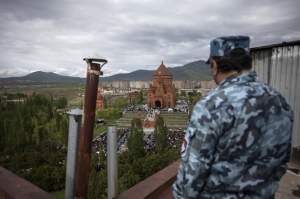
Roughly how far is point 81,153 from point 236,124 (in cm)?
145

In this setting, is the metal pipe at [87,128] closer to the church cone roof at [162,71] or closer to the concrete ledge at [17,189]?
the concrete ledge at [17,189]

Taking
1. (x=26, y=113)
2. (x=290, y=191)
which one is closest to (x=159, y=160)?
Result: (x=290, y=191)

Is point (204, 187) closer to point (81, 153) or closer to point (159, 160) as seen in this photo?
point (81, 153)

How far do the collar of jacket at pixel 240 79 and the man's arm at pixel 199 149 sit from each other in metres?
0.20

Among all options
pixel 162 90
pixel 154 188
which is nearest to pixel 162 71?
pixel 162 90

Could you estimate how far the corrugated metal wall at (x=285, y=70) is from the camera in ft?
16.3

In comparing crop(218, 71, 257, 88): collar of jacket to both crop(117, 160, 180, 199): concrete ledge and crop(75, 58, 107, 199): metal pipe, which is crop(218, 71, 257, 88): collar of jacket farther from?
crop(117, 160, 180, 199): concrete ledge

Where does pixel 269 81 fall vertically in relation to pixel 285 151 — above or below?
above

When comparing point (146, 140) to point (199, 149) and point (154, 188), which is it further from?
point (199, 149)

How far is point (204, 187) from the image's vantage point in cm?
145

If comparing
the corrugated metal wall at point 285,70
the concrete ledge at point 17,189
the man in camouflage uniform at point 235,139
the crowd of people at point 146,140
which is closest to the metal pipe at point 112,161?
the concrete ledge at point 17,189

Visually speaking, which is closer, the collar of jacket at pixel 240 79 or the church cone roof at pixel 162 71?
the collar of jacket at pixel 240 79

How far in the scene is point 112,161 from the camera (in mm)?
2613

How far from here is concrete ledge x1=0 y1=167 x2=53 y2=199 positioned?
7.91 feet
